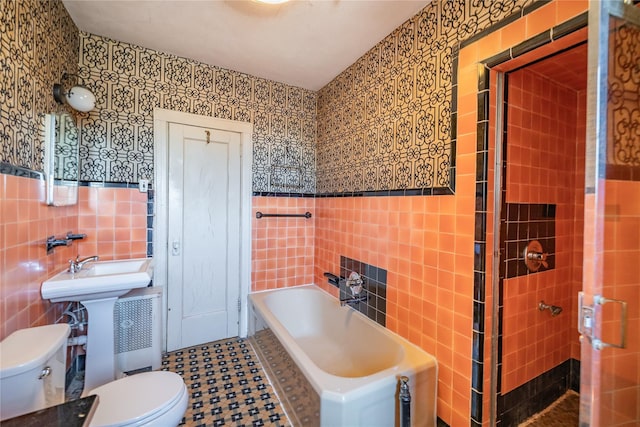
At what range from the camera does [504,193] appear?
1487mm

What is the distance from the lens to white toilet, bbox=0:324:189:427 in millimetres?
941

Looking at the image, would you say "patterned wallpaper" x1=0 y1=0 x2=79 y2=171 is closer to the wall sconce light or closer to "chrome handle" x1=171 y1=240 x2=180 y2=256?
the wall sconce light

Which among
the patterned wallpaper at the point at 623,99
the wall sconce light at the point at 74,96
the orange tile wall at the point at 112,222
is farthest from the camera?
the orange tile wall at the point at 112,222

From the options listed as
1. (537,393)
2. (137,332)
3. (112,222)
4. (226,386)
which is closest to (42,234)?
(112,222)

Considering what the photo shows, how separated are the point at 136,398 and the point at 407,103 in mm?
2221

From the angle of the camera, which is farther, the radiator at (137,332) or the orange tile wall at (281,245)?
the orange tile wall at (281,245)

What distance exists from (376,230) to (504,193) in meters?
0.87

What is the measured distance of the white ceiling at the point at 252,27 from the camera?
170cm

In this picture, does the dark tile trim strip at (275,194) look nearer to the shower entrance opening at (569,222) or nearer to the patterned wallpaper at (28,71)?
the patterned wallpaper at (28,71)

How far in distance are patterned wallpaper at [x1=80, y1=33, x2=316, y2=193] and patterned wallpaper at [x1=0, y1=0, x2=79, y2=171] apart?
375 millimetres

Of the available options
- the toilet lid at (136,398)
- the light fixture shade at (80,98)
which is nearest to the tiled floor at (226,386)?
the toilet lid at (136,398)

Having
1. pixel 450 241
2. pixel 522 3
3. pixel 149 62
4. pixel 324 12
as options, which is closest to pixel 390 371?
pixel 450 241

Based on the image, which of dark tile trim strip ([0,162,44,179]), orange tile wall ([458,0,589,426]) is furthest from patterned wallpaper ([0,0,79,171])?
orange tile wall ([458,0,589,426])

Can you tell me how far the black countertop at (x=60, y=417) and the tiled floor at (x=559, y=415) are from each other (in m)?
2.19
